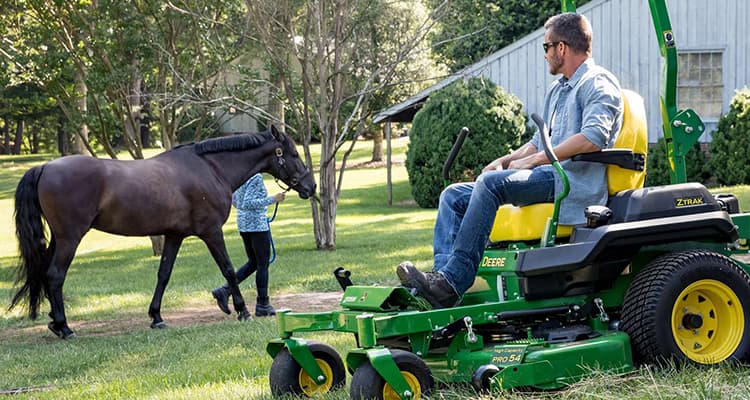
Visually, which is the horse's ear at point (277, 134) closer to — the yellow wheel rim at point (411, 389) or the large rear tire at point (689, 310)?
the large rear tire at point (689, 310)

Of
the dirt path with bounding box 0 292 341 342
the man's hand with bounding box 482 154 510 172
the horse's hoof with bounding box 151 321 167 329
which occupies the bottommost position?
the dirt path with bounding box 0 292 341 342

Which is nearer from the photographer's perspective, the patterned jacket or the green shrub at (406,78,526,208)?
the patterned jacket

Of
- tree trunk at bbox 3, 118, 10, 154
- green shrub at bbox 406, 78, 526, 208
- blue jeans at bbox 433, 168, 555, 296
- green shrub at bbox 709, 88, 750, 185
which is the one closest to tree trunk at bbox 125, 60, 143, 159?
green shrub at bbox 406, 78, 526, 208

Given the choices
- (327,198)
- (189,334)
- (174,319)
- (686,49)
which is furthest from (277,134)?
(686,49)

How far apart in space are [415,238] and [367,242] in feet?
3.00

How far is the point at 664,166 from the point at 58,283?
16202mm

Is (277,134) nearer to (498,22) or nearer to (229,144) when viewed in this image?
(229,144)

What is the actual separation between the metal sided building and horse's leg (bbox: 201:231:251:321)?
14.6 metres

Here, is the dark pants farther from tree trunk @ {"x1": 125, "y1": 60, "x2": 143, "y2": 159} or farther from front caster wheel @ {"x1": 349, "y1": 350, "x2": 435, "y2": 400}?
tree trunk @ {"x1": 125, "y1": 60, "x2": 143, "y2": 159}

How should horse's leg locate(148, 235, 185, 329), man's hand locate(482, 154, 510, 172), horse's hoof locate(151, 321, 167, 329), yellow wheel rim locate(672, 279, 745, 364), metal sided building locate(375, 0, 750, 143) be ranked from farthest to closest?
metal sided building locate(375, 0, 750, 143) → horse's leg locate(148, 235, 185, 329) → horse's hoof locate(151, 321, 167, 329) → man's hand locate(482, 154, 510, 172) → yellow wheel rim locate(672, 279, 745, 364)

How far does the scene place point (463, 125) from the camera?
2523 cm

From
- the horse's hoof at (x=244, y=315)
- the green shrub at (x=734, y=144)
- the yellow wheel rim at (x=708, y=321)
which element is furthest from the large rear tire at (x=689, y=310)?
the green shrub at (x=734, y=144)

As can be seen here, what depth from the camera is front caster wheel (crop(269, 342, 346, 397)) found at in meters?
6.02

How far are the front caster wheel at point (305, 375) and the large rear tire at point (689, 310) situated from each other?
1743 mm
